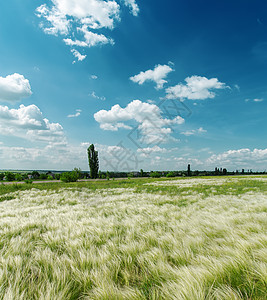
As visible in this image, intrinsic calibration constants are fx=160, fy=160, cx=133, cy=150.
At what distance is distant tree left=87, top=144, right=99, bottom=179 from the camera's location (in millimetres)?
52622

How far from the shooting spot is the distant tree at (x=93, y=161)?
2072 inches

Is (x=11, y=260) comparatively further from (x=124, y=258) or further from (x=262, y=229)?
(x=262, y=229)

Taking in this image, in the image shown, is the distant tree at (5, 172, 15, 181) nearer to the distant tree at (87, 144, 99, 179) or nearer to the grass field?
the distant tree at (87, 144, 99, 179)

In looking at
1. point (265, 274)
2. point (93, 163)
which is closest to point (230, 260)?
point (265, 274)

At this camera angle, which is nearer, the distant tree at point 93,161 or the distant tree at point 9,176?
the distant tree at point 9,176

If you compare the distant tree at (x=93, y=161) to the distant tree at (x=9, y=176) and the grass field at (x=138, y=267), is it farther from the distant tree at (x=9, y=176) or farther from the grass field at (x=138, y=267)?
the grass field at (x=138, y=267)

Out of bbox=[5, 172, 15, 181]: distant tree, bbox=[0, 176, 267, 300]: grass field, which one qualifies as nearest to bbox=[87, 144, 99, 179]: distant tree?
bbox=[5, 172, 15, 181]: distant tree

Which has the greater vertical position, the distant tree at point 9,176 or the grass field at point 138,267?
the grass field at point 138,267

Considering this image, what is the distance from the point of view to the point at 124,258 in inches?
78.5

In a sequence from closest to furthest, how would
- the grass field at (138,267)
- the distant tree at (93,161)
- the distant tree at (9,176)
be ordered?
the grass field at (138,267), the distant tree at (9,176), the distant tree at (93,161)

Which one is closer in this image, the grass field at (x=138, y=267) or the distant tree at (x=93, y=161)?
the grass field at (x=138, y=267)

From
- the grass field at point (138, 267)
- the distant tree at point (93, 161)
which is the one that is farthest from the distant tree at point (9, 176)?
the grass field at point (138, 267)

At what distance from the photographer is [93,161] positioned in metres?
52.9

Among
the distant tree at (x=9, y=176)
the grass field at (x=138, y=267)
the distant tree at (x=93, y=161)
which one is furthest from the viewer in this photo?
the distant tree at (x=93, y=161)
